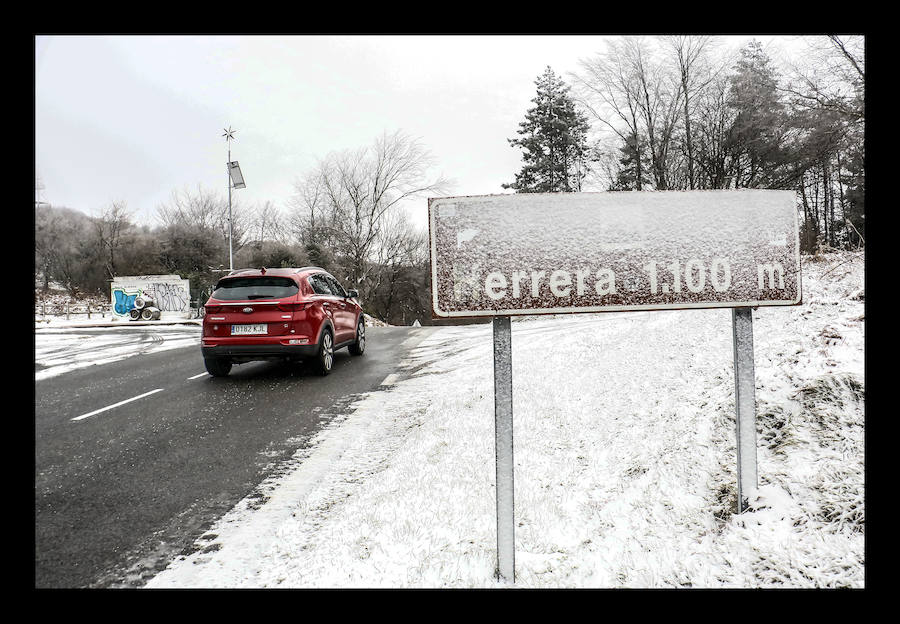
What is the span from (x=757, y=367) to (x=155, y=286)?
33946 mm

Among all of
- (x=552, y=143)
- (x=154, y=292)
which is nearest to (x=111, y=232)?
(x=154, y=292)

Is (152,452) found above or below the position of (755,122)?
below

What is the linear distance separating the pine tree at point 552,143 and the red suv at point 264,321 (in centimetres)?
2846

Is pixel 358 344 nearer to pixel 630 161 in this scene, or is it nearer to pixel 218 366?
pixel 218 366

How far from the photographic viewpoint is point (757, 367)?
393cm

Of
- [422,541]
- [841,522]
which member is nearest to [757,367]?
[841,522]

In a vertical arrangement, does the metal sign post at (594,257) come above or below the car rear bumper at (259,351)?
above

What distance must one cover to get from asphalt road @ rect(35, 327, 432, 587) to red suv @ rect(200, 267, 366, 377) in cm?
43

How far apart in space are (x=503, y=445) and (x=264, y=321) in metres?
6.00

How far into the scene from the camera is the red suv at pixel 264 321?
7410 millimetres

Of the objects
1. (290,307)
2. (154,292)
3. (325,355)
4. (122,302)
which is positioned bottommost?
(325,355)

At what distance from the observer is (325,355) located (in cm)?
810

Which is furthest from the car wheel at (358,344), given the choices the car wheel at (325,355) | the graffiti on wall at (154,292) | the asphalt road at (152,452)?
the graffiti on wall at (154,292)

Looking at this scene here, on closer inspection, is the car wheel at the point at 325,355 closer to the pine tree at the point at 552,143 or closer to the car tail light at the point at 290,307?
the car tail light at the point at 290,307
